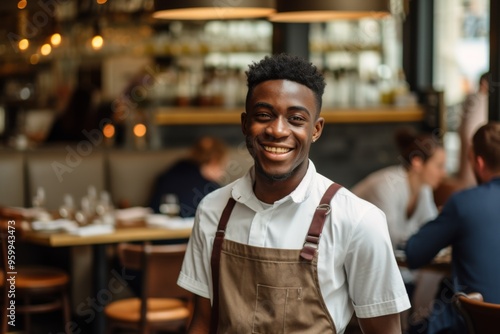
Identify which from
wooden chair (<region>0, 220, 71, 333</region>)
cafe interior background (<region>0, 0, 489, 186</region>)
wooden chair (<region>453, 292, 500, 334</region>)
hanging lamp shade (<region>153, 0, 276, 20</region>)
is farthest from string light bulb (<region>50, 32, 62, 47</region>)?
wooden chair (<region>453, 292, 500, 334</region>)

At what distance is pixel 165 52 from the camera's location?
31.8ft

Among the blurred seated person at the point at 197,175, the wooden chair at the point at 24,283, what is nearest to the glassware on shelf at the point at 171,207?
the blurred seated person at the point at 197,175

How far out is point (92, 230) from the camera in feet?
17.5

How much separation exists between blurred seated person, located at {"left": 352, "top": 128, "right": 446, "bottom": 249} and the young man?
315 centimetres

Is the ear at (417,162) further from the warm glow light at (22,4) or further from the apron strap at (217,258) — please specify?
the apron strap at (217,258)

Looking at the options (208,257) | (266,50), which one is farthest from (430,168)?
(266,50)

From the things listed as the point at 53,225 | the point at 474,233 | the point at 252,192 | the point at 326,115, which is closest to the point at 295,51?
the point at 326,115

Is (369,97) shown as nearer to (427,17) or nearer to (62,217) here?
(427,17)

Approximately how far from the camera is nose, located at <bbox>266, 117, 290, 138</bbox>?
2.19m

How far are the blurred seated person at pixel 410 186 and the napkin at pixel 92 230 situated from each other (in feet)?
4.93

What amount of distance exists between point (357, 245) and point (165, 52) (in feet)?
25.1

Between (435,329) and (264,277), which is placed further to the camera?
(435,329)

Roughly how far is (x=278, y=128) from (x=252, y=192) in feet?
0.79

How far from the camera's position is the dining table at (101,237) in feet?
17.1
